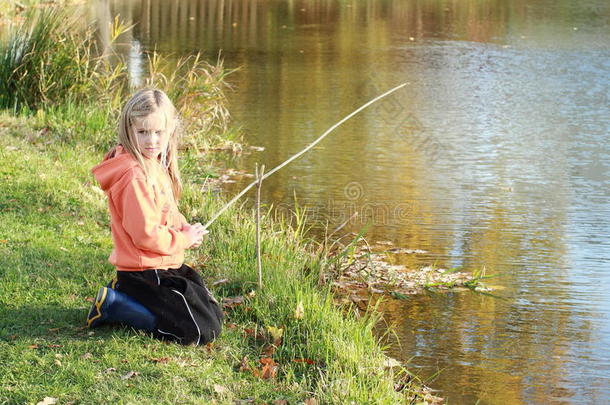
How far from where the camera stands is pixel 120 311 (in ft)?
14.8

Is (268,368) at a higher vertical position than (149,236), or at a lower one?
lower

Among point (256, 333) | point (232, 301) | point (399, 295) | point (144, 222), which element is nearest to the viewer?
point (144, 222)

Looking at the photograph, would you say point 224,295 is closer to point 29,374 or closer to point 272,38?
point 29,374

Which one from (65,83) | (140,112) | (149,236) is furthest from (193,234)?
(65,83)

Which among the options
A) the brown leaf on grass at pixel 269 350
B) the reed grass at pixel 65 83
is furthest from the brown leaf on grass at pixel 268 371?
the reed grass at pixel 65 83

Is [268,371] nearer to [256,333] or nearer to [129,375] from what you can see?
[256,333]

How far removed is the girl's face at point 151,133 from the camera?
14.2 feet

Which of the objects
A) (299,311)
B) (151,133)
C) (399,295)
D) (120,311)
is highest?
(151,133)

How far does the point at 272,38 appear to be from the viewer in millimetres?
18516

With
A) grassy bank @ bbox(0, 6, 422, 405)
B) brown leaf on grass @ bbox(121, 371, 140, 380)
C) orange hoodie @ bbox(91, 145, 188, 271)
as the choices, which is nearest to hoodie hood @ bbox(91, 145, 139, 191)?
orange hoodie @ bbox(91, 145, 188, 271)

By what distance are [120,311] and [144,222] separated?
19.4 inches

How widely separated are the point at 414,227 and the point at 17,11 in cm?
1519

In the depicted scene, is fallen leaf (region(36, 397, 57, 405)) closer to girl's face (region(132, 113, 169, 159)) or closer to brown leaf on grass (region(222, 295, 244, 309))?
girl's face (region(132, 113, 169, 159))

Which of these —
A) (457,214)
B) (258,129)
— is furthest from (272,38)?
(457,214)
